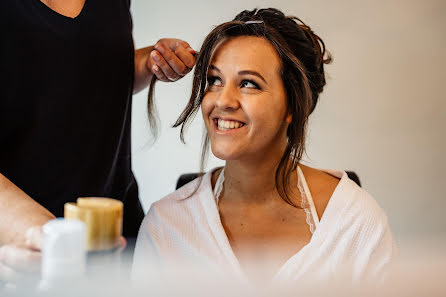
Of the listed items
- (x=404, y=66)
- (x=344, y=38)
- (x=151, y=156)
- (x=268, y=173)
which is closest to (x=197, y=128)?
(x=151, y=156)

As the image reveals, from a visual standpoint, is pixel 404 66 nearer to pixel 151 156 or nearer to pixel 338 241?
pixel 151 156

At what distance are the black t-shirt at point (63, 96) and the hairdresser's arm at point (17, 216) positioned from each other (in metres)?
0.41

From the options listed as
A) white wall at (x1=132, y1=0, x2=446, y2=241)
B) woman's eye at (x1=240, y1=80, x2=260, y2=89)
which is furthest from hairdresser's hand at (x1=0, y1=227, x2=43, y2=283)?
white wall at (x1=132, y1=0, x2=446, y2=241)

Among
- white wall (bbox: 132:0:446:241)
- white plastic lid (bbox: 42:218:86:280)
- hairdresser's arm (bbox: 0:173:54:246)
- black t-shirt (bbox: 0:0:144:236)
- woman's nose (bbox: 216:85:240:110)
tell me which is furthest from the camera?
white wall (bbox: 132:0:446:241)

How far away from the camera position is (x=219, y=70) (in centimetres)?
154

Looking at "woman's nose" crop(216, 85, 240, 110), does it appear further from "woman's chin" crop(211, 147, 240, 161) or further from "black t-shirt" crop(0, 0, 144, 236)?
"black t-shirt" crop(0, 0, 144, 236)

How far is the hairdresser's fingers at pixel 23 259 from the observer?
2.47 ft

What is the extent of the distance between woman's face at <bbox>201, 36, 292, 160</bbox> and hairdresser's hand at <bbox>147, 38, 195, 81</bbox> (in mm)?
80

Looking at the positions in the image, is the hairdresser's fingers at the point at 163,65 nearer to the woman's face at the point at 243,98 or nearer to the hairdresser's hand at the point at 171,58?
the hairdresser's hand at the point at 171,58

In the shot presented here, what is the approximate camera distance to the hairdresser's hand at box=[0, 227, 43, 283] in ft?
2.47

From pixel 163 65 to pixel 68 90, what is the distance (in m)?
0.28

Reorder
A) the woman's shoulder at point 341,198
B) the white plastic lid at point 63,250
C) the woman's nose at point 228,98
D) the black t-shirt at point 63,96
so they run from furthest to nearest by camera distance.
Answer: the woman's shoulder at point 341,198, the woman's nose at point 228,98, the black t-shirt at point 63,96, the white plastic lid at point 63,250

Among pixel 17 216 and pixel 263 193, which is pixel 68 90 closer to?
pixel 17 216

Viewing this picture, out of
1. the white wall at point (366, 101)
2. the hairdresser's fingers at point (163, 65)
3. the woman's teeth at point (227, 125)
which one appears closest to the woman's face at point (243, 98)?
the woman's teeth at point (227, 125)
